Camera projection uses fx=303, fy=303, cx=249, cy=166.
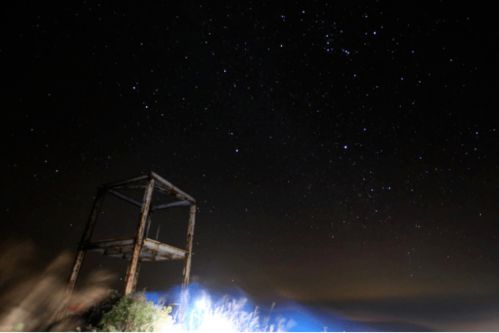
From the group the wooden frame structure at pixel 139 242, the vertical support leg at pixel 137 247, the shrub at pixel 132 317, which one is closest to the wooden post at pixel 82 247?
the wooden frame structure at pixel 139 242

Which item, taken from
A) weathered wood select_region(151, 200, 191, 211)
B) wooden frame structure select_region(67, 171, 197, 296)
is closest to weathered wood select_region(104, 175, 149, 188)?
wooden frame structure select_region(67, 171, 197, 296)

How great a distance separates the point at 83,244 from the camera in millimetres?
10406

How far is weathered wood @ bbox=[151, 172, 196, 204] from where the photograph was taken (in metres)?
10.7

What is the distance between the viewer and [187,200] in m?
11.9

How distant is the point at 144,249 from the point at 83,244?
7.05 feet

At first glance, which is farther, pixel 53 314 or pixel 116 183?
pixel 116 183

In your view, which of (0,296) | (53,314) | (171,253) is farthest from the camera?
(0,296)

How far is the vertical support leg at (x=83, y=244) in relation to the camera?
9.91 metres

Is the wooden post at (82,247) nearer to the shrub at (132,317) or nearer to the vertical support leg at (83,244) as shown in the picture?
the vertical support leg at (83,244)

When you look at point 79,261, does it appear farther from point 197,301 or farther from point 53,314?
point 197,301

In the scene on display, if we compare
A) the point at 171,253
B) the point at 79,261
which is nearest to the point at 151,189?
the point at 171,253

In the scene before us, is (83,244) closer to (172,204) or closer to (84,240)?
(84,240)

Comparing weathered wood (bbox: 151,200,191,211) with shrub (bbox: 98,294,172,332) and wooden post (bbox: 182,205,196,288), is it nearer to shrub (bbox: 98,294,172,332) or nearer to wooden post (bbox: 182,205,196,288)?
wooden post (bbox: 182,205,196,288)

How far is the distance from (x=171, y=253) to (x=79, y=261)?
9.89ft
